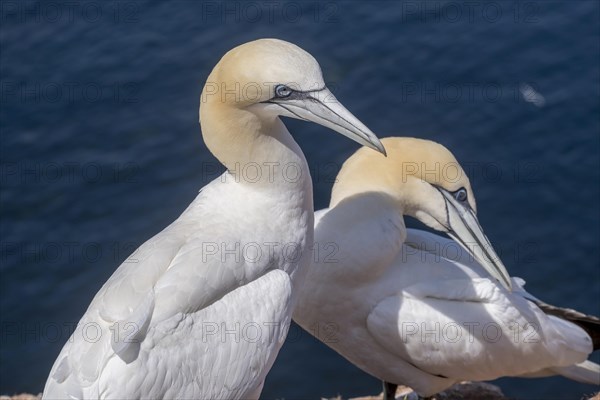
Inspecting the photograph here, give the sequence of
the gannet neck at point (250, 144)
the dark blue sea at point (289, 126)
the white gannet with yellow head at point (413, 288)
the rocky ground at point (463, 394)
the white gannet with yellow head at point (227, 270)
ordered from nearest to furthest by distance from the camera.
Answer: the white gannet with yellow head at point (227, 270) < the gannet neck at point (250, 144) < the white gannet with yellow head at point (413, 288) < the rocky ground at point (463, 394) < the dark blue sea at point (289, 126)

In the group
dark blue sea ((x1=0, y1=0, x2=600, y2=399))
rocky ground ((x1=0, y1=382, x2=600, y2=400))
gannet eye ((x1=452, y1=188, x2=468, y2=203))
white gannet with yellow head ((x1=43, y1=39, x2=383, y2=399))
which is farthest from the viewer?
dark blue sea ((x1=0, y1=0, x2=600, y2=399))

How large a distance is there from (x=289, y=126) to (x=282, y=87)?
6336 millimetres

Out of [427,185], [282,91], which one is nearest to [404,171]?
[427,185]

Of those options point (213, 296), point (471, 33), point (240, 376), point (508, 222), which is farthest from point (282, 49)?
point (471, 33)

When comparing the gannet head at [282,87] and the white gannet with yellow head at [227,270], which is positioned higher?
the gannet head at [282,87]

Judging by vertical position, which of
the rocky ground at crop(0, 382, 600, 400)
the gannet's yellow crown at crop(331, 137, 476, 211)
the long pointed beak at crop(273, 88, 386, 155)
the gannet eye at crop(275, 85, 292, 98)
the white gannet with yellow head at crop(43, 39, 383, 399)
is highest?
the gannet eye at crop(275, 85, 292, 98)

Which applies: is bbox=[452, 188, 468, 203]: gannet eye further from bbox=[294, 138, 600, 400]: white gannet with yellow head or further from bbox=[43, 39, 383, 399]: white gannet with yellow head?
bbox=[43, 39, 383, 399]: white gannet with yellow head

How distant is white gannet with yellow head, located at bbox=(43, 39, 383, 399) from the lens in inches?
228

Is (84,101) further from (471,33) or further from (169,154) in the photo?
(471,33)

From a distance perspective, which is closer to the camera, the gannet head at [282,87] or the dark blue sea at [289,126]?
the gannet head at [282,87]

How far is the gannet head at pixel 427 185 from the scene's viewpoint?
742 centimetres

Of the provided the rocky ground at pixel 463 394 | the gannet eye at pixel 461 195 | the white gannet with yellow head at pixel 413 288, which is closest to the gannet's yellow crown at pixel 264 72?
the white gannet with yellow head at pixel 413 288

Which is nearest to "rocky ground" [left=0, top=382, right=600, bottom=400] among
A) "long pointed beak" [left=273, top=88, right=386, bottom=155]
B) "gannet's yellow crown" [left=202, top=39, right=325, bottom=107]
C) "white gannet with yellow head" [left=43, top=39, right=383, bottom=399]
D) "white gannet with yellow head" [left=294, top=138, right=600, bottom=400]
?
"white gannet with yellow head" [left=294, top=138, right=600, bottom=400]

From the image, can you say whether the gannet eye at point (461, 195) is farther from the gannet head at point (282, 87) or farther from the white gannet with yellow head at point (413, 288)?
the gannet head at point (282, 87)
